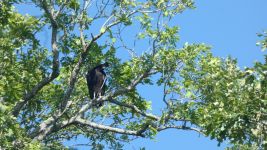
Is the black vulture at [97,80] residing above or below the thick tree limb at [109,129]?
above

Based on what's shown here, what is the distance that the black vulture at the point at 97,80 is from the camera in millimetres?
19087

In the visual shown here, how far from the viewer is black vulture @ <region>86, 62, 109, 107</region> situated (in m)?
19.1

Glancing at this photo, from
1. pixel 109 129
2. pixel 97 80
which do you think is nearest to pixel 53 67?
pixel 97 80

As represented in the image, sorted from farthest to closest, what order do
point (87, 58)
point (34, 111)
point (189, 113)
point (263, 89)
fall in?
point (34, 111) → point (87, 58) → point (189, 113) → point (263, 89)

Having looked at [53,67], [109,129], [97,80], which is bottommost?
[109,129]

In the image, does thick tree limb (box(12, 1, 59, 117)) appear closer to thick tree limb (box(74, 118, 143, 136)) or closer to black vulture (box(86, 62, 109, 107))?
black vulture (box(86, 62, 109, 107))

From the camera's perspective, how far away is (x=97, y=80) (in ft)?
63.0

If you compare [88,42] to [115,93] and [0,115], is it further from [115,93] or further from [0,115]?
[0,115]

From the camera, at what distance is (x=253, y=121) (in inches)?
399

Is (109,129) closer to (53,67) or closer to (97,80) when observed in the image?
(97,80)

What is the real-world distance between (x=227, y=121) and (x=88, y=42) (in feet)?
32.1

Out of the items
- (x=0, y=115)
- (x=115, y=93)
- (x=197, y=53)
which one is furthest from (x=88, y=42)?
(x=0, y=115)

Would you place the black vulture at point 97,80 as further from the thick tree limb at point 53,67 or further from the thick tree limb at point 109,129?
the thick tree limb at point 53,67

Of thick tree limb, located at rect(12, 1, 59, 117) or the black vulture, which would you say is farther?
the black vulture
